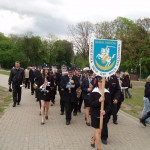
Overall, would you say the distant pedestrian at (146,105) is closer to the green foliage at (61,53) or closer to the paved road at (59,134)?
the paved road at (59,134)

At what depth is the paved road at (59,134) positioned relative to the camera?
7.95 meters

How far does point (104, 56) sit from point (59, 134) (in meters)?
2.78

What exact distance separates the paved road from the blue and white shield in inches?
72.1

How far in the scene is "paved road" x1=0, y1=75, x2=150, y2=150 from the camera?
795cm

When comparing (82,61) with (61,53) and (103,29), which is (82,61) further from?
(61,53)

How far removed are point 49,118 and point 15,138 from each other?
332cm

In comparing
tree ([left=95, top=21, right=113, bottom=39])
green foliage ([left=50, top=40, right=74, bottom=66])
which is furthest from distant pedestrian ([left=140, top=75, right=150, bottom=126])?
green foliage ([left=50, top=40, right=74, bottom=66])

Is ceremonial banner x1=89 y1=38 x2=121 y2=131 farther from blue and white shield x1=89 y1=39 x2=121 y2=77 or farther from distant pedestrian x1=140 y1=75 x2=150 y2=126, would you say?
distant pedestrian x1=140 y1=75 x2=150 y2=126

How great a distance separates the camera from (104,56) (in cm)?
758

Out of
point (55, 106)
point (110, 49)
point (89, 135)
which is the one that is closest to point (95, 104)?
point (110, 49)

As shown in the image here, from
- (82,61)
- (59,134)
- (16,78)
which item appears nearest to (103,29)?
(82,61)

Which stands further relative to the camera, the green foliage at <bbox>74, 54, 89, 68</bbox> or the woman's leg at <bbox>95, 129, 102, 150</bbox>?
the green foliage at <bbox>74, 54, 89, 68</bbox>

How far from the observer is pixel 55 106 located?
1519 centimetres

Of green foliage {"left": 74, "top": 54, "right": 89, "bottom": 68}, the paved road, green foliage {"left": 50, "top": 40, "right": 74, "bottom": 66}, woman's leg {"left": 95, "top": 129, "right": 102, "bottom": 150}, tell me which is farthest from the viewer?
green foliage {"left": 50, "top": 40, "right": 74, "bottom": 66}
